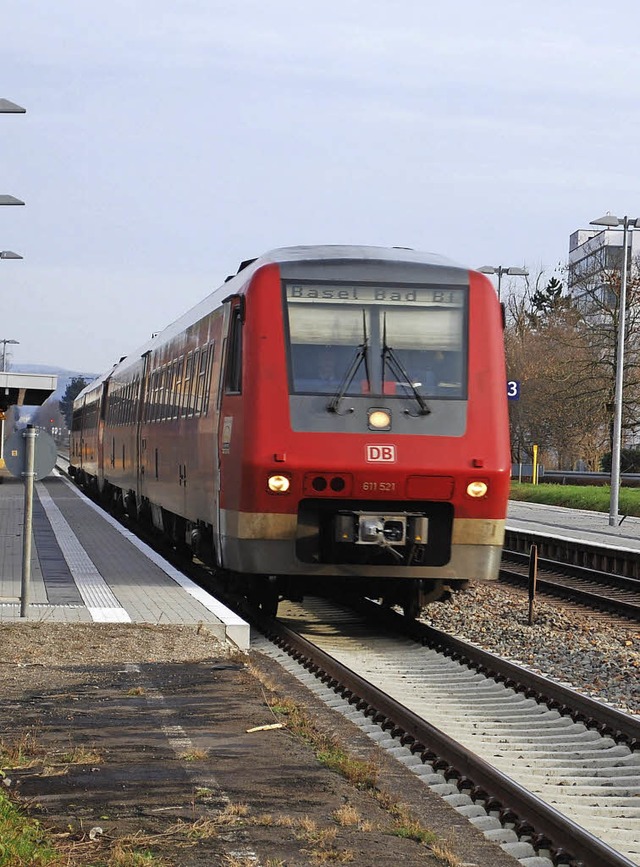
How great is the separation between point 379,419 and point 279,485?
108 centimetres

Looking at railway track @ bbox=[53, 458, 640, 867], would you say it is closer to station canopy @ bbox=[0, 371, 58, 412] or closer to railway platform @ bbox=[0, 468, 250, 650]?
railway platform @ bbox=[0, 468, 250, 650]

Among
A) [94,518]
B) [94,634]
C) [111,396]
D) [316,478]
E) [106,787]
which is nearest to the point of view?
[106,787]

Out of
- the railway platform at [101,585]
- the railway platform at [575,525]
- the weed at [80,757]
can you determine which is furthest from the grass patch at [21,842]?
the railway platform at [575,525]

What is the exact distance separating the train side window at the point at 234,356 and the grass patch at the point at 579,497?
87.8ft

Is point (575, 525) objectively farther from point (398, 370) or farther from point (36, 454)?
point (36, 454)

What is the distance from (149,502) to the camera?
23375mm

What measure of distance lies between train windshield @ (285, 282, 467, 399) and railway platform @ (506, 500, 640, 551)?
12.2m

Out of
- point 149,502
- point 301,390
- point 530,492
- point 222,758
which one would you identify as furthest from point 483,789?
point 530,492

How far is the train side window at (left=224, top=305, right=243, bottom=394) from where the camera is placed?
13477 millimetres

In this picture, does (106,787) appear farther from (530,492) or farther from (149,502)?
(530,492)

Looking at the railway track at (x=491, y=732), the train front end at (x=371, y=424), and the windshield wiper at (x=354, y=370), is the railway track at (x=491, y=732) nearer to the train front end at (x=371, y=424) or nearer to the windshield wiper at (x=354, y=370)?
the train front end at (x=371, y=424)

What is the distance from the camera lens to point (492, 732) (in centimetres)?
941

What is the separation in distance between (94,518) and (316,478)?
17694 mm

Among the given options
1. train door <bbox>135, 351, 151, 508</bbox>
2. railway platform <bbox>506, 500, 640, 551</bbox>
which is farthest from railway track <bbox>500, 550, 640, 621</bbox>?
train door <bbox>135, 351, 151, 508</bbox>
